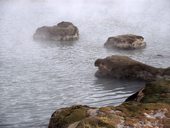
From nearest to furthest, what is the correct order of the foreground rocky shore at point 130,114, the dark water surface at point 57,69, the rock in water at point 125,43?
the foreground rocky shore at point 130,114 < the dark water surface at point 57,69 < the rock in water at point 125,43

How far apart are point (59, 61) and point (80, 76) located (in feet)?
27.9

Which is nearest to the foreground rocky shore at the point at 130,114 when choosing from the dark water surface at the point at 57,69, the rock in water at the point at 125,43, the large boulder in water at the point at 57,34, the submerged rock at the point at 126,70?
the dark water surface at the point at 57,69

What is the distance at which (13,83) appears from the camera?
40719 millimetres

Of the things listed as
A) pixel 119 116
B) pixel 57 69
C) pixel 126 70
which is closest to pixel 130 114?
pixel 119 116

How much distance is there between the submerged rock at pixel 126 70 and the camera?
41475 mm

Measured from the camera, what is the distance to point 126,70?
42812 millimetres

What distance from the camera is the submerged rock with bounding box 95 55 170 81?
136 feet

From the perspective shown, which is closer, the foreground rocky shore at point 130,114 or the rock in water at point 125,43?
the foreground rocky shore at point 130,114

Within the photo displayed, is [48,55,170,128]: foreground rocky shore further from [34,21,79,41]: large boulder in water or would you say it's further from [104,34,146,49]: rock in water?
[34,21,79,41]: large boulder in water

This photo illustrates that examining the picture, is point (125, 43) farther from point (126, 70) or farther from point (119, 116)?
point (119, 116)

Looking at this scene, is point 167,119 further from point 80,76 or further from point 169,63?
point 169,63

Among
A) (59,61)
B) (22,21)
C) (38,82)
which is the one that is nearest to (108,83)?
(38,82)

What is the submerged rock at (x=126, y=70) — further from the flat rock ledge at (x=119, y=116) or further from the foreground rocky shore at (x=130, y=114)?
the flat rock ledge at (x=119, y=116)

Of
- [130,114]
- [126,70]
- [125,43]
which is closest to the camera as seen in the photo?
[130,114]
